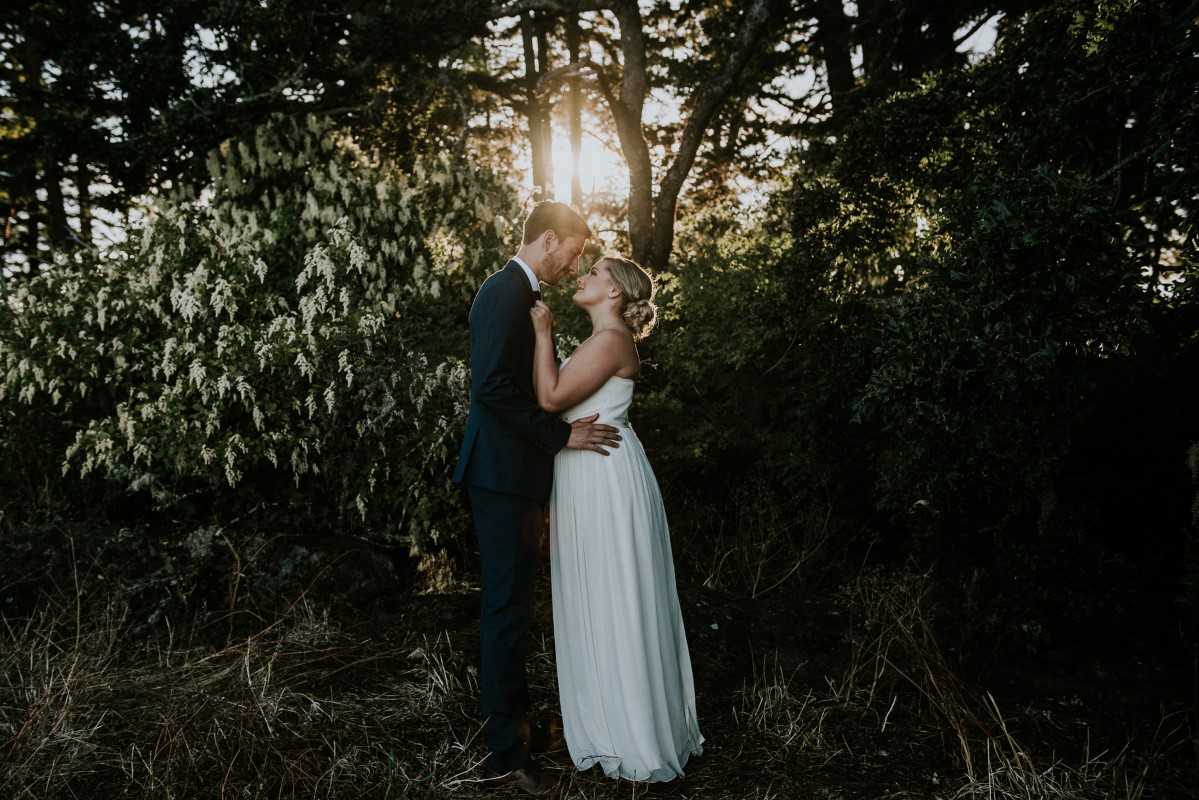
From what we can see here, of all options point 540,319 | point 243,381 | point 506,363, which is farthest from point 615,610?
point 243,381

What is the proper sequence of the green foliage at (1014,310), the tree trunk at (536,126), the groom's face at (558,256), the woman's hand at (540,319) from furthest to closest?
the tree trunk at (536,126), the green foliage at (1014,310), the groom's face at (558,256), the woman's hand at (540,319)

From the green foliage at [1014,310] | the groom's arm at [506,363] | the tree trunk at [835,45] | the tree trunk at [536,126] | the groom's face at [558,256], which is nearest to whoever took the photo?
the groom's arm at [506,363]

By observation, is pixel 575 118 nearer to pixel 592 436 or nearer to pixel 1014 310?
pixel 1014 310

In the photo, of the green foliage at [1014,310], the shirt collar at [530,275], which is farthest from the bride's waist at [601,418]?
the green foliage at [1014,310]

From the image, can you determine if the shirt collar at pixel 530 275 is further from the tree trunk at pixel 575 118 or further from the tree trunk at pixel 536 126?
the tree trunk at pixel 575 118

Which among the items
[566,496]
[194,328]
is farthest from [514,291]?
[194,328]

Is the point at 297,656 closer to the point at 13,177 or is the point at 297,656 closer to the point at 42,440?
the point at 42,440

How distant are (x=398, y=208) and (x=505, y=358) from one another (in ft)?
19.7

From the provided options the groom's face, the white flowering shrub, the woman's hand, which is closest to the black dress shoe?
the woman's hand

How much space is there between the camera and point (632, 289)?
355cm

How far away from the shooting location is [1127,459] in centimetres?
627

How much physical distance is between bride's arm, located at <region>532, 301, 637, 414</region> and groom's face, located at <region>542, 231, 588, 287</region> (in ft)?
0.55

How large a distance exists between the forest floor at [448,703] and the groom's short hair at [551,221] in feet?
7.57

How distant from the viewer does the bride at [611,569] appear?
3361 millimetres
